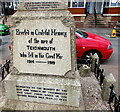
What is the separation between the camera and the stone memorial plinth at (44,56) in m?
2.70

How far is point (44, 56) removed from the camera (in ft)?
9.54

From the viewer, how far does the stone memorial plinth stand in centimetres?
270

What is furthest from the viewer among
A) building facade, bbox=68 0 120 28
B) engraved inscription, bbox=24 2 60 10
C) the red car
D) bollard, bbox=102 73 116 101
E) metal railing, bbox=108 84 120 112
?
building facade, bbox=68 0 120 28

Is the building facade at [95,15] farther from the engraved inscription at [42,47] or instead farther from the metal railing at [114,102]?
the engraved inscription at [42,47]

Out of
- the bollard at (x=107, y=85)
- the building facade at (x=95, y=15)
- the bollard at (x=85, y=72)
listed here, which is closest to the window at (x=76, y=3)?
the building facade at (x=95, y=15)

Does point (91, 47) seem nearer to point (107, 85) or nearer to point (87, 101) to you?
point (107, 85)

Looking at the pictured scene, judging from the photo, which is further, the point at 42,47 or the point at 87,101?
the point at 87,101

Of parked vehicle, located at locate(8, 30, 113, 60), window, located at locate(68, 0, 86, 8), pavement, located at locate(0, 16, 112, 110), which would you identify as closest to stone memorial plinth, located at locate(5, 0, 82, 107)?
pavement, located at locate(0, 16, 112, 110)

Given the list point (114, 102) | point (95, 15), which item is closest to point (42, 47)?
point (114, 102)

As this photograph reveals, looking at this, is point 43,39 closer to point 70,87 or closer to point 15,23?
point 15,23

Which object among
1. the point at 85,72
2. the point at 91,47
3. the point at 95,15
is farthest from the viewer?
the point at 95,15

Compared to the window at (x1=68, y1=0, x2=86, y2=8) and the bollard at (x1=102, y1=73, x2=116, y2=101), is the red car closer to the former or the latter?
the bollard at (x1=102, y1=73, x2=116, y2=101)

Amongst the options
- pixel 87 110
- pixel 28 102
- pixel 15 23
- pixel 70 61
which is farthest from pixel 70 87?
pixel 15 23

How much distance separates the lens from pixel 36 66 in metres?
2.98
